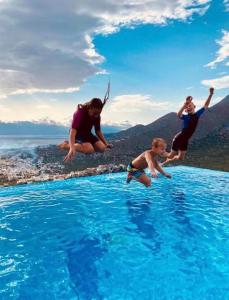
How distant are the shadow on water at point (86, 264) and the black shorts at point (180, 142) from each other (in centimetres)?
532

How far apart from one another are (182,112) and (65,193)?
6.56 meters

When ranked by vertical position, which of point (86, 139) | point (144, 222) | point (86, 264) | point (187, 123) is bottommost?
point (86, 264)

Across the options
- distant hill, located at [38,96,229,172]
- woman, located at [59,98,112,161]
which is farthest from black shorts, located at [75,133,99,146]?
distant hill, located at [38,96,229,172]

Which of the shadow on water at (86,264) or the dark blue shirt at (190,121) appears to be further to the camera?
the dark blue shirt at (190,121)

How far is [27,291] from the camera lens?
17.7 ft

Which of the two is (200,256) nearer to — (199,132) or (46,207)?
(46,207)

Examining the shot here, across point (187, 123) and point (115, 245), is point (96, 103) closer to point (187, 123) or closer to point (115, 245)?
point (115, 245)

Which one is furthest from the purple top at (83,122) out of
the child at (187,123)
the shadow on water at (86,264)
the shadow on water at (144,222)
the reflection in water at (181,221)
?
the child at (187,123)

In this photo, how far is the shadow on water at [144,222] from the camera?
757 centimetres

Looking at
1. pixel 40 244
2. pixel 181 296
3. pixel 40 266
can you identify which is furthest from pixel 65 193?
pixel 181 296

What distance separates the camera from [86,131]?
24.5ft

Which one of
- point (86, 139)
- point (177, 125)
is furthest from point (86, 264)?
point (177, 125)

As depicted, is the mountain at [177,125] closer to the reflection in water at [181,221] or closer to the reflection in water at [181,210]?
the reflection in water at [181,210]

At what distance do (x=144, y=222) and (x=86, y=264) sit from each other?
3.17 m
